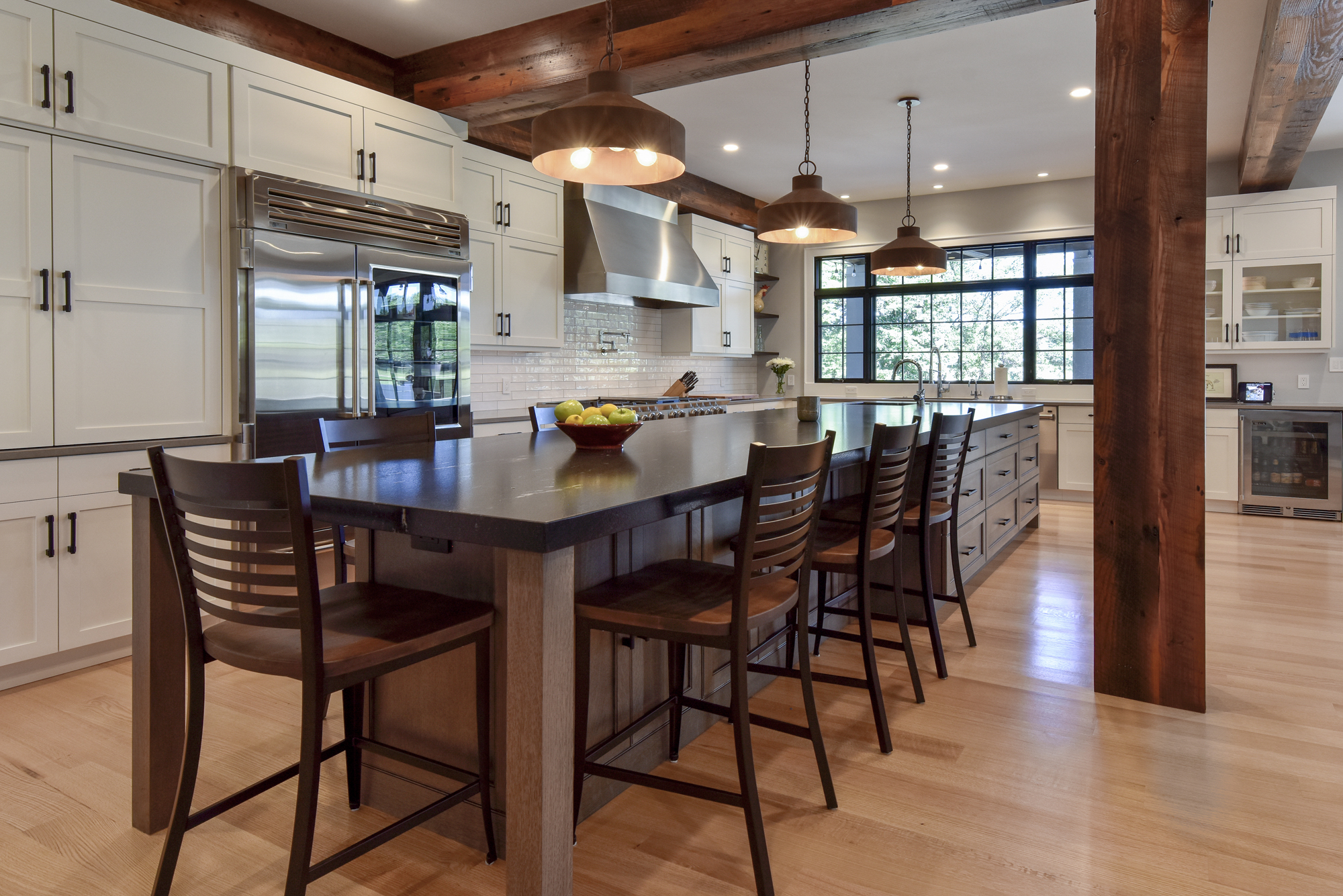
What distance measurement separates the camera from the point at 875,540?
253 centimetres

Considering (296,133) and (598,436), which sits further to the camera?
(296,133)

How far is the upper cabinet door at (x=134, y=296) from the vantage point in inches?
115

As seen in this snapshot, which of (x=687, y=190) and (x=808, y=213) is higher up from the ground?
(x=687, y=190)

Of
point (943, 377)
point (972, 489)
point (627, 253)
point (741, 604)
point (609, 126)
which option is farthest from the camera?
point (943, 377)

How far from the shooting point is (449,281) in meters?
4.39

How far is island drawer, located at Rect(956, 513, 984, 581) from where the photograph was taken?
3.90 meters

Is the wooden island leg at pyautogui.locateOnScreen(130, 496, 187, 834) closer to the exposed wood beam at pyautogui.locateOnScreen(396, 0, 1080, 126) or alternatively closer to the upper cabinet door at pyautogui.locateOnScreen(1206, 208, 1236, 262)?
the exposed wood beam at pyautogui.locateOnScreen(396, 0, 1080, 126)

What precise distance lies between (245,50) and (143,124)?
23.2 inches

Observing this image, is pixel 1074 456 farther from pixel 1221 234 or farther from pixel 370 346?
pixel 370 346

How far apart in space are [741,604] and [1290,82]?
4490 mm

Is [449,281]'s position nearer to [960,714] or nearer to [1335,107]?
[960,714]

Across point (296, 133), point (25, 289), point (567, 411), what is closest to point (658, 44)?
point (296, 133)

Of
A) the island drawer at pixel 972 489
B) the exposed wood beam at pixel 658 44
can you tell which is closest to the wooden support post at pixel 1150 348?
the exposed wood beam at pixel 658 44

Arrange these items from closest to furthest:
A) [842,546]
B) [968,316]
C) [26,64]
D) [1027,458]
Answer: [842,546]
[26,64]
[1027,458]
[968,316]
